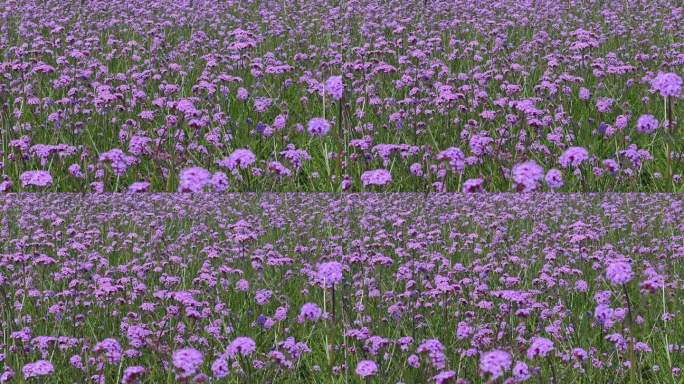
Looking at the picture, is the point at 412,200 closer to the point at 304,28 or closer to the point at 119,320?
the point at 119,320

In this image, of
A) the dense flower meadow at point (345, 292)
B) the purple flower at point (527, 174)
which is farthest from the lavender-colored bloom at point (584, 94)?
the purple flower at point (527, 174)

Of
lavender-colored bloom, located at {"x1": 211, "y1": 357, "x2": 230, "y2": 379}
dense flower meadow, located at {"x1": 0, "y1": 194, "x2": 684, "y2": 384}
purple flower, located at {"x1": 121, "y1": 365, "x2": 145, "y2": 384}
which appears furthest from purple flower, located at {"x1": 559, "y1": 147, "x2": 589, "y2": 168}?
purple flower, located at {"x1": 121, "y1": 365, "x2": 145, "y2": 384}

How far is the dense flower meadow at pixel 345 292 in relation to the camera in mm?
4312

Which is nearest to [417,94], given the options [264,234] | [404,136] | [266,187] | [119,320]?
[404,136]

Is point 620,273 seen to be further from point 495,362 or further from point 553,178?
point 553,178

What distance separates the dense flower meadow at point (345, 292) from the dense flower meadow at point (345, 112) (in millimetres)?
601

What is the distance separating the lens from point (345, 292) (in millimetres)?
5266

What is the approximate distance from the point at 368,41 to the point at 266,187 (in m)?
3.05

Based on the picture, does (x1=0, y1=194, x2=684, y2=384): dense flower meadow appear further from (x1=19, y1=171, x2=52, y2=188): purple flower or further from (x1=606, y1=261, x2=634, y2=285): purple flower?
(x1=19, y1=171, x2=52, y2=188): purple flower

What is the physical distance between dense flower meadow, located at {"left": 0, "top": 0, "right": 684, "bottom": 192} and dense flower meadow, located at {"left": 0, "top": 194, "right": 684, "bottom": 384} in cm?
60

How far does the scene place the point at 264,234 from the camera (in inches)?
277

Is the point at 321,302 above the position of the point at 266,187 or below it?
below

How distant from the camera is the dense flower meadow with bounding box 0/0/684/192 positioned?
4.88 meters

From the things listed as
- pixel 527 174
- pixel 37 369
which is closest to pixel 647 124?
pixel 527 174
